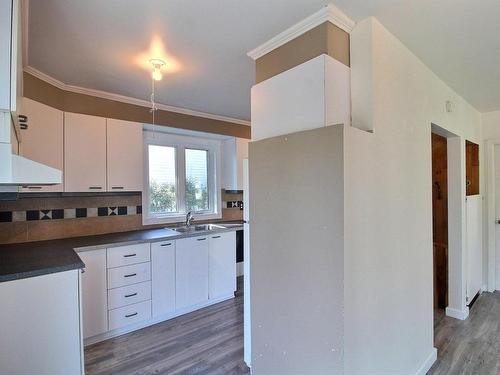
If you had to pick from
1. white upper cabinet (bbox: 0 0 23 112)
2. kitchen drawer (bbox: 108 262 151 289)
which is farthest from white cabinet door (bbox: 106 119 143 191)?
white upper cabinet (bbox: 0 0 23 112)

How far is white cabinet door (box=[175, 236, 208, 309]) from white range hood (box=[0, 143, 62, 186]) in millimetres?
1670

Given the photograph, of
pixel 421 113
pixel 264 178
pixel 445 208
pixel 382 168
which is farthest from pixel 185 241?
pixel 445 208

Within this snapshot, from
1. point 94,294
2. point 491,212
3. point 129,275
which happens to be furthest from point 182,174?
point 491,212

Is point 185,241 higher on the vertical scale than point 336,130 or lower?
lower

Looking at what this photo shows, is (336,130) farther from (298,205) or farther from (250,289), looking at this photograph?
(250,289)

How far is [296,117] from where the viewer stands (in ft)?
5.30

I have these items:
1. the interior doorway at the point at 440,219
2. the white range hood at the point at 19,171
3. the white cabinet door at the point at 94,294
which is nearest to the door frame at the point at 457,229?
the interior doorway at the point at 440,219

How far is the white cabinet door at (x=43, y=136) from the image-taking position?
2.28m

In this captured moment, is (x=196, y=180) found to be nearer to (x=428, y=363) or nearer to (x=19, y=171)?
(x=19, y=171)

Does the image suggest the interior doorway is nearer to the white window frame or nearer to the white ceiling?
the white ceiling

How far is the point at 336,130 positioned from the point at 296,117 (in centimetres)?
33

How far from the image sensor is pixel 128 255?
2584 mm

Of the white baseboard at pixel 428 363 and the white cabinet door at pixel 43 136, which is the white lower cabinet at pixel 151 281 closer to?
the white cabinet door at pixel 43 136

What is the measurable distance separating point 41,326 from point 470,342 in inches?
134
